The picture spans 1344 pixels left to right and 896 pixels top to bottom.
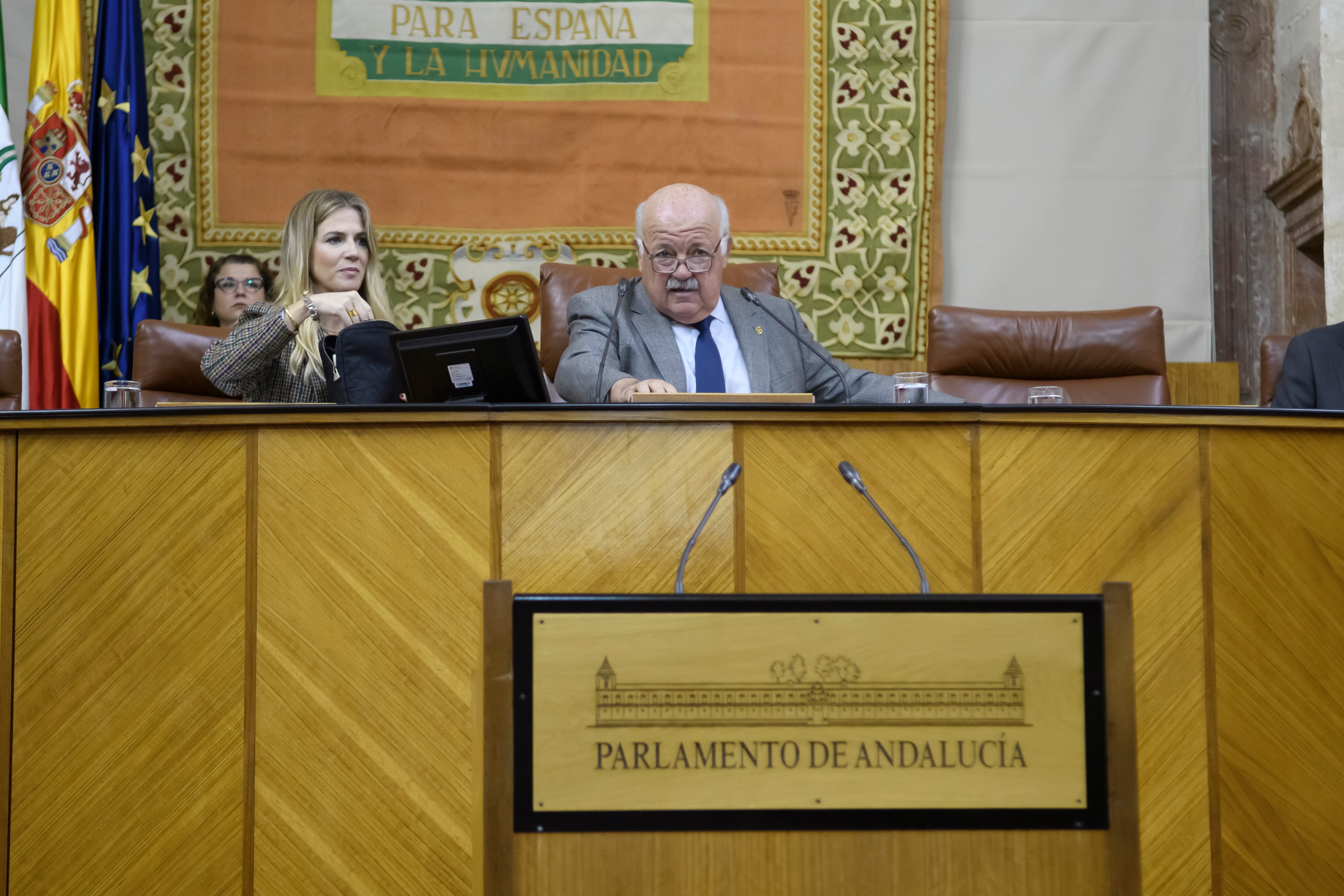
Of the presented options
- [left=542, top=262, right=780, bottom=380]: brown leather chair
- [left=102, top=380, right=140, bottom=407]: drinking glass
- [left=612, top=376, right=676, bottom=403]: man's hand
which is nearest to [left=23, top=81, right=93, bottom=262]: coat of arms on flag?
[left=542, top=262, right=780, bottom=380]: brown leather chair

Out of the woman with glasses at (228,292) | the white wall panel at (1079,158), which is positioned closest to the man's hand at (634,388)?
the woman with glasses at (228,292)

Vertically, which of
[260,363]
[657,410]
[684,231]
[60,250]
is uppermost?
[60,250]

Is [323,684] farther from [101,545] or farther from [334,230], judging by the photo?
[334,230]

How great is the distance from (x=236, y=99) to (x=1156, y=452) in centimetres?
306

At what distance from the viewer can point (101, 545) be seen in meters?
1.79

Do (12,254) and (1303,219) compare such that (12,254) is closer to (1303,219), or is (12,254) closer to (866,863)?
(866,863)

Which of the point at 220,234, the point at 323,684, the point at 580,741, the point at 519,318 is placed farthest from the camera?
the point at 220,234

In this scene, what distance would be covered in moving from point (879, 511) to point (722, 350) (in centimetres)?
129

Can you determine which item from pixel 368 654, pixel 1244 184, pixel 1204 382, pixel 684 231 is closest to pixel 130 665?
pixel 368 654

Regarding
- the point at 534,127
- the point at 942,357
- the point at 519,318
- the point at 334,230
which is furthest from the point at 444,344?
the point at 534,127

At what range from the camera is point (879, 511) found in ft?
5.17

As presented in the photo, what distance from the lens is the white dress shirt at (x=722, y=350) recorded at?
2744mm

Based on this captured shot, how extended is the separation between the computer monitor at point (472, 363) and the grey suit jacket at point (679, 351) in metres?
0.56

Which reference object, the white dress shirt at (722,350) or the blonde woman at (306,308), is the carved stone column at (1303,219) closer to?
the white dress shirt at (722,350)
